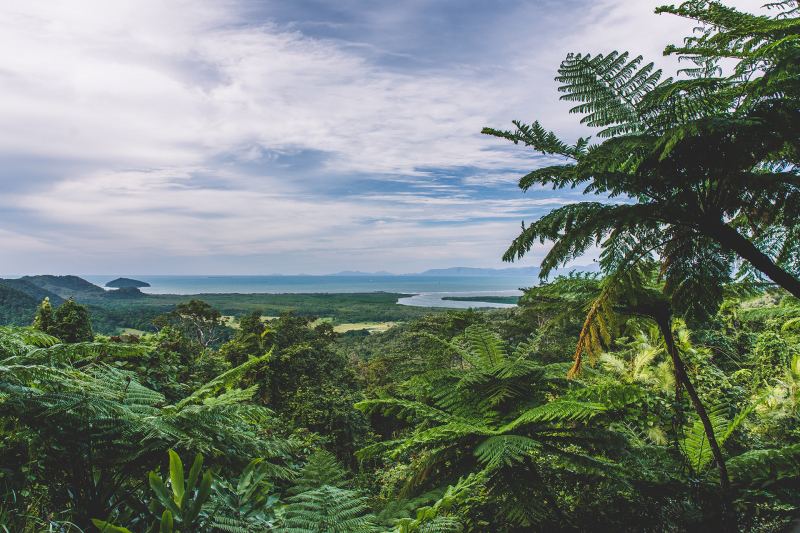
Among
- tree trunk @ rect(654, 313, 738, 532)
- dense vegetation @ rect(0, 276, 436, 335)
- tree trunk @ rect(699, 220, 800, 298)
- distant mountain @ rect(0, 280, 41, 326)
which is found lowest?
dense vegetation @ rect(0, 276, 436, 335)

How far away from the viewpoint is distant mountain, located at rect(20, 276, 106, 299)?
110 meters

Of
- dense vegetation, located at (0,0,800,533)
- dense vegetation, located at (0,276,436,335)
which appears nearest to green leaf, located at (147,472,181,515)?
dense vegetation, located at (0,0,800,533)

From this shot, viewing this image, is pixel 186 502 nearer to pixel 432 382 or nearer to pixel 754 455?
pixel 432 382

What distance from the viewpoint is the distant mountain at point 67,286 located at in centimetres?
11031

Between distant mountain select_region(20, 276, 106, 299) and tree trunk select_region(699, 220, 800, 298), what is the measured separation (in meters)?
137

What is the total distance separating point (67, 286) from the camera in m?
120

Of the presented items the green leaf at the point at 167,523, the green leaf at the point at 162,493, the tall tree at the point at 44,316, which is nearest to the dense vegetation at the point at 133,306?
the tall tree at the point at 44,316

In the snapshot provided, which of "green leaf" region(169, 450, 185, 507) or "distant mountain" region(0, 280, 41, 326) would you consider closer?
"green leaf" region(169, 450, 185, 507)

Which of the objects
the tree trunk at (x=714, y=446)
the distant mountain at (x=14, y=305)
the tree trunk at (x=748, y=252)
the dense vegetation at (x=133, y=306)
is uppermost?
the tree trunk at (x=748, y=252)

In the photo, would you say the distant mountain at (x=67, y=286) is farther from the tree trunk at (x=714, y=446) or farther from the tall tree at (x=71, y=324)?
the tree trunk at (x=714, y=446)

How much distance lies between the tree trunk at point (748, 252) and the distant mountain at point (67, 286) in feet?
449

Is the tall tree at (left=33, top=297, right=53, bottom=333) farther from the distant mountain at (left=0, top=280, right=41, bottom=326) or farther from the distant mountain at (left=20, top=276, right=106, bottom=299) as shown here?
the distant mountain at (left=20, top=276, right=106, bottom=299)

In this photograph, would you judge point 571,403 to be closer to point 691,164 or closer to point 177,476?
point 691,164

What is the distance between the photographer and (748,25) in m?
1.90
